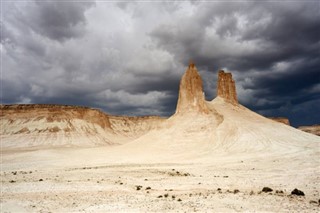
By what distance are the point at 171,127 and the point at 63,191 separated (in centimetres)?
3617

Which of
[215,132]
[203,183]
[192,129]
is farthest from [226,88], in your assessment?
[203,183]

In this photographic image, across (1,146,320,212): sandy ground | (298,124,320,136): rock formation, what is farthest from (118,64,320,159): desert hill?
(298,124,320,136): rock formation

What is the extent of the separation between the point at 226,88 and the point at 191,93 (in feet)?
32.9

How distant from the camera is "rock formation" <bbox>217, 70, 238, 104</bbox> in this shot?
207ft

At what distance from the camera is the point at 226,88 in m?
63.3

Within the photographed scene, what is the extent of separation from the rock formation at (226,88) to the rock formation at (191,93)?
21.5ft

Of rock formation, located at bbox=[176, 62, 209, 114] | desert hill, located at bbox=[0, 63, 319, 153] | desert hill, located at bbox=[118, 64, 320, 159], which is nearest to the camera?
desert hill, located at bbox=[118, 64, 320, 159]

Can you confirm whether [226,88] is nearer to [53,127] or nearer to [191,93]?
[191,93]

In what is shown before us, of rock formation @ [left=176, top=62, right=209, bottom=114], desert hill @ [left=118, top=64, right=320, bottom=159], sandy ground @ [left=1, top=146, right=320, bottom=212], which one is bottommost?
sandy ground @ [left=1, top=146, right=320, bottom=212]

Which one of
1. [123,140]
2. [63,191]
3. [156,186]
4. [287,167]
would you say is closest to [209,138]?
[287,167]

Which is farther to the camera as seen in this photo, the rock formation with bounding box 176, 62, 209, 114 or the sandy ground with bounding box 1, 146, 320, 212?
the rock formation with bounding box 176, 62, 209, 114

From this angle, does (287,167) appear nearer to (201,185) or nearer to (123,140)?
(201,185)

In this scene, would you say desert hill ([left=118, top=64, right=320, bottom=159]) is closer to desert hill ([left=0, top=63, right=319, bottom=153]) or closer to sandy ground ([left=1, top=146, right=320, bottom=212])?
desert hill ([left=0, top=63, right=319, bottom=153])

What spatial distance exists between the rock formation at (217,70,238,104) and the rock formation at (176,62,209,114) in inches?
258
